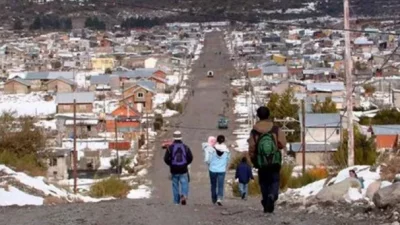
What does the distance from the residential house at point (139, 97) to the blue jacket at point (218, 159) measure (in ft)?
113

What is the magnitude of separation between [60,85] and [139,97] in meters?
11.3

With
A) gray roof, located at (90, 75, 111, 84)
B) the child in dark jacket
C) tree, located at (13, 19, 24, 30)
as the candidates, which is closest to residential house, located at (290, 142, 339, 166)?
the child in dark jacket

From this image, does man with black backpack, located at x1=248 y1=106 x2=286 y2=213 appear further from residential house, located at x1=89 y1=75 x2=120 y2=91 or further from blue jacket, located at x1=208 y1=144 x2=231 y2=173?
residential house, located at x1=89 y1=75 x2=120 y2=91

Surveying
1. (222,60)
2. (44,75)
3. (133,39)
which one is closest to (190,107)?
(44,75)

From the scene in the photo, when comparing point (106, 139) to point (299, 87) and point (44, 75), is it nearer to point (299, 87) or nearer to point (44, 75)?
point (299, 87)

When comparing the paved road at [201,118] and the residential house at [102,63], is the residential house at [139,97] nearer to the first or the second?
the paved road at [201,118]

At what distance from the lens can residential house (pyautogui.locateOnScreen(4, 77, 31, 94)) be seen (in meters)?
55.0

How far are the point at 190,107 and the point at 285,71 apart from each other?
18.6 metres

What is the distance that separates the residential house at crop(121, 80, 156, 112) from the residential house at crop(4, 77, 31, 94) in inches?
410

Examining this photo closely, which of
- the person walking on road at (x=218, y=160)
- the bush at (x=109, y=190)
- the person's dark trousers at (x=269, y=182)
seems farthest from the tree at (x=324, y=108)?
the person's dark trousers at (x=269, y=182)

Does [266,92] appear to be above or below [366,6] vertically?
below

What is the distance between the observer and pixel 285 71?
61.2 m

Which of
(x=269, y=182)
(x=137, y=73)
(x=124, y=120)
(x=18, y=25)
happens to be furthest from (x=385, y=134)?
(x=18, y=25)

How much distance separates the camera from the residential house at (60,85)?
54.6 meters
